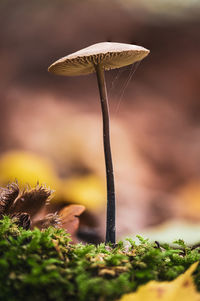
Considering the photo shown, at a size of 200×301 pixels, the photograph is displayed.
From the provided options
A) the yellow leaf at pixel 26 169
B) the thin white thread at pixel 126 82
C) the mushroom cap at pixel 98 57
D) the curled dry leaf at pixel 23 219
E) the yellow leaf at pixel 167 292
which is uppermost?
the thin white thread at pixel 126 82

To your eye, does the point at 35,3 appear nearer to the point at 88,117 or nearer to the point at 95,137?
the point at 88,117

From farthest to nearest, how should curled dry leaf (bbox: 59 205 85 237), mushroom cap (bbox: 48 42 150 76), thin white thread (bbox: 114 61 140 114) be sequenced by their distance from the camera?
thin white thread (bbox: 114 61 140 114) < curled dry leaf (bbox: 59 205 85 237) < mushroom cap (bbox: 48 42 150 76)

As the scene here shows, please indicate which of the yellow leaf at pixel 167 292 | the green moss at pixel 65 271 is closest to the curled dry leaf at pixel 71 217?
the green moss at pixel 65 271

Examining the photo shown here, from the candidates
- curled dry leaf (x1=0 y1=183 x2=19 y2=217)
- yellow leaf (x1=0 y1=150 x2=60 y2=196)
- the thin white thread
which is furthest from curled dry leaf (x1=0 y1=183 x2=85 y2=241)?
→ the thin white thread

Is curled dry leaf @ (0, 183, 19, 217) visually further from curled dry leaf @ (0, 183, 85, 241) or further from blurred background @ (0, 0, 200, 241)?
blurred background @ (0, 0, 200, 241)

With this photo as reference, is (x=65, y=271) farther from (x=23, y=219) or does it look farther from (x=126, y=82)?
(x=126, y=82)

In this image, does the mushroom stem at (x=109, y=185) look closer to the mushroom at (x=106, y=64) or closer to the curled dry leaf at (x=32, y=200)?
the mushroom at (x=106, y=64)
